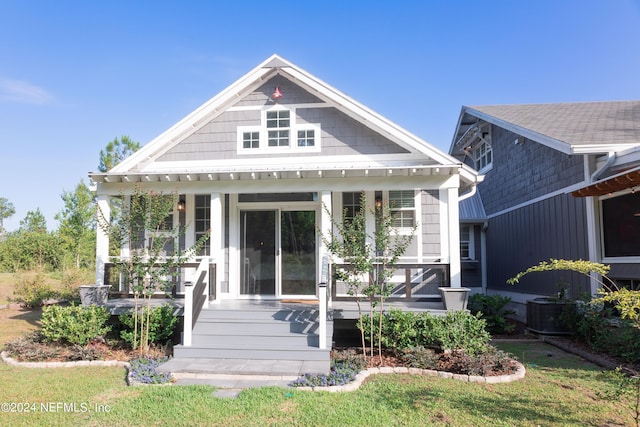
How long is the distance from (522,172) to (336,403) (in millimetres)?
9461

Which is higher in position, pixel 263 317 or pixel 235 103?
pixel 235 103

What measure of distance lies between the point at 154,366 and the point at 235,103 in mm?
6320

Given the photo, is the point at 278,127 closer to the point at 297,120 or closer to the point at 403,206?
the point at 297,120

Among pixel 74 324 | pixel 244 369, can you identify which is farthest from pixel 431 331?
pixel 74 324

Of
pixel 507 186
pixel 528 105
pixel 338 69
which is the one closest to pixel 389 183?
pixel 507 186

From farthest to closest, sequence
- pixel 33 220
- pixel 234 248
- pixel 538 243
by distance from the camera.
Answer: pixel 33 220, pixel 538 243, pixel 234 248

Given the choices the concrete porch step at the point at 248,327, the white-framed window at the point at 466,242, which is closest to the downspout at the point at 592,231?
the concrete porch step at the point at 248,327

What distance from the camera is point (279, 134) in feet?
32.4

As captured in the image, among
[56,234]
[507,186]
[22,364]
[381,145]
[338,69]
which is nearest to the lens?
[22,364]

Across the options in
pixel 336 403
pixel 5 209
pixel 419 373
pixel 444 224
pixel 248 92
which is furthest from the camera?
pixel 5 209

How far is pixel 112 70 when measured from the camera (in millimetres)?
13914

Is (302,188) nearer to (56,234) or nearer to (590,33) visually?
(590,33)

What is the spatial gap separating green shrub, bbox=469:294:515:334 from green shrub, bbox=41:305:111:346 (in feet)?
25.2

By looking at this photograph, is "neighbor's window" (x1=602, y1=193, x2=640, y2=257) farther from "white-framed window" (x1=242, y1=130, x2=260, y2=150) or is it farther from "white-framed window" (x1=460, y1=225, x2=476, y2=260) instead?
"white-framed window" (x1=242, y1=130, x2=260, y2=150)
